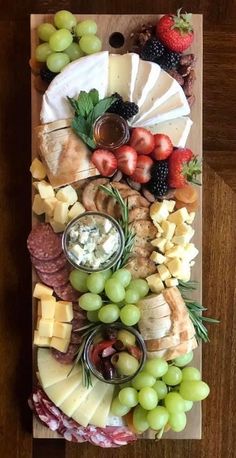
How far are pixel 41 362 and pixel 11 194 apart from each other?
0.36 meters

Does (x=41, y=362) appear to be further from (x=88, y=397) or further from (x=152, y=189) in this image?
(x=152, y=189)

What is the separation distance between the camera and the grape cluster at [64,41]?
1249 millimetres

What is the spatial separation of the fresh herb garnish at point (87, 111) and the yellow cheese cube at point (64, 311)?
30 centimetres

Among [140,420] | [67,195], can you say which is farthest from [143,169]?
[140,420]

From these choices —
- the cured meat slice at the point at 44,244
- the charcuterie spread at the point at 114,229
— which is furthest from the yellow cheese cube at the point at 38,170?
the cured meat slice at the point at 44,244

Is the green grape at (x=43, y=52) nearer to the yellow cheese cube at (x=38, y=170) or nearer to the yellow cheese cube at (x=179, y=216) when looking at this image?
the yellow cheese cube at (x=38, y=170)

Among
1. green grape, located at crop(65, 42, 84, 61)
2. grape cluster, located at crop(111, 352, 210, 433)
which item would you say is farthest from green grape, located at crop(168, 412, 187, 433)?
green grape, located at crop(65, 42, 84, 61)

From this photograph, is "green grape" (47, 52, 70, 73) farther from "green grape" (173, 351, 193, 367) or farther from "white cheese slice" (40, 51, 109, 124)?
"green grape" (173, 351, 193, 367)

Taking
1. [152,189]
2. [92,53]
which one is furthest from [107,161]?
[92,53]

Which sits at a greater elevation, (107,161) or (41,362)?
(107,161)

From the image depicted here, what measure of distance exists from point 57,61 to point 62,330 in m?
0.51

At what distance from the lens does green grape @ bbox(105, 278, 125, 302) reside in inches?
47.0

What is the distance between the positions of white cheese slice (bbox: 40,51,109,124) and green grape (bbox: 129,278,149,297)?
0.34 meters

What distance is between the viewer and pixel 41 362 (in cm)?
128
